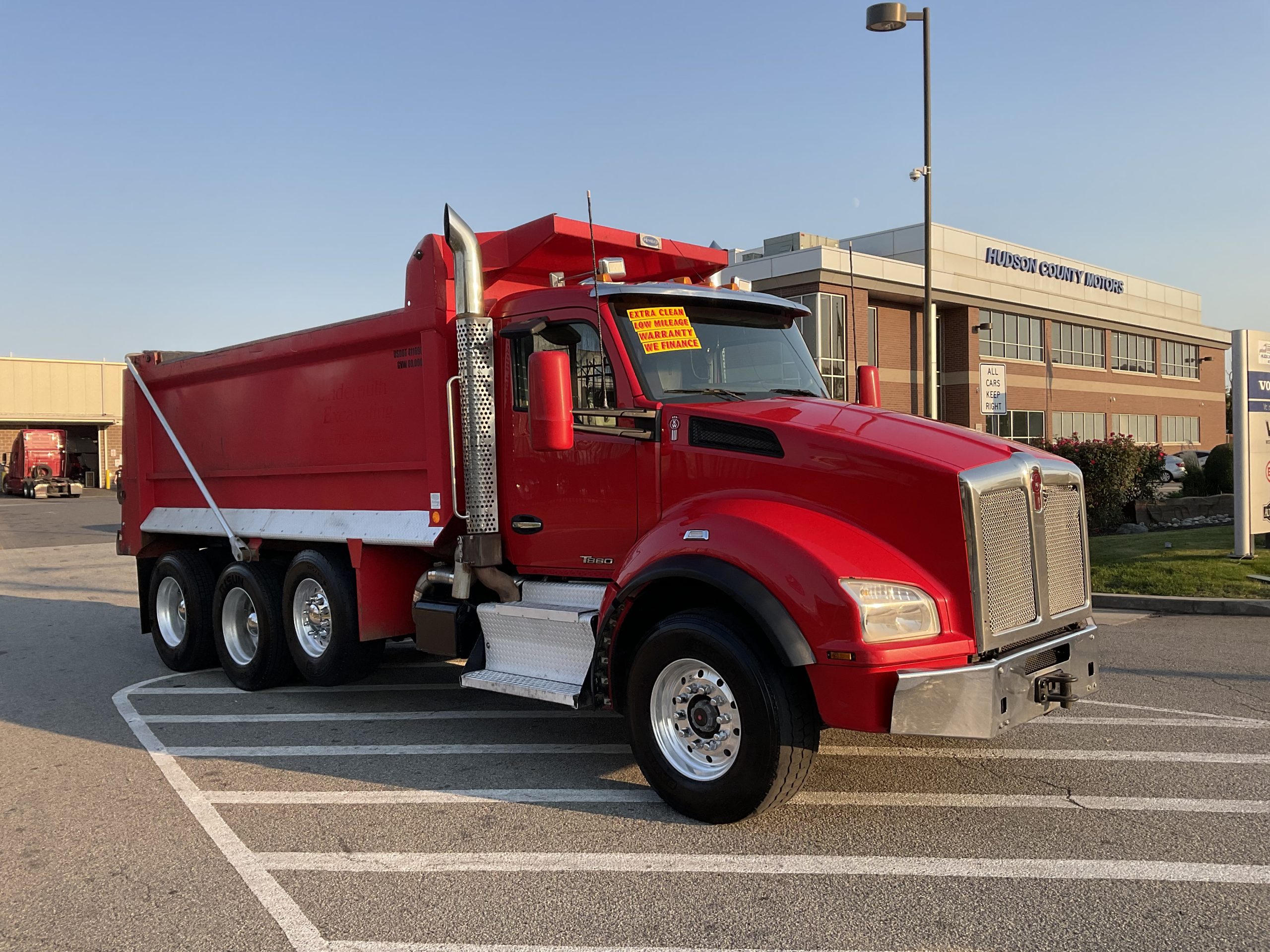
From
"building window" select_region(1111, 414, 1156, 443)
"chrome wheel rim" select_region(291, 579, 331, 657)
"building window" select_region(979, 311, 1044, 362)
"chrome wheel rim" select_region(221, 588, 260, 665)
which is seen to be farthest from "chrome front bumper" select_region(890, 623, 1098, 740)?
"building window" select_region(1111, 414, 1156, 443)

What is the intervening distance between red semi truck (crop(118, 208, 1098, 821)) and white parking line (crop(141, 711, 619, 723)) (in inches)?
14.0

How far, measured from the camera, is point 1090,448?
16.4m

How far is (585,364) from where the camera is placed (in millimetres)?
5664

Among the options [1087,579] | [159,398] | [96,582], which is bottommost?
[96,582]

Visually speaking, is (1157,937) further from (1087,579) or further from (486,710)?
(486,710)

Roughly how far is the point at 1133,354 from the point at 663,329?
170 ft

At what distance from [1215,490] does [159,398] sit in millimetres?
19230

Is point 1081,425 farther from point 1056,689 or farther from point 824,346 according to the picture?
point 1056,689

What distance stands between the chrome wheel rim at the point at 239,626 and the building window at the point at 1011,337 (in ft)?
118

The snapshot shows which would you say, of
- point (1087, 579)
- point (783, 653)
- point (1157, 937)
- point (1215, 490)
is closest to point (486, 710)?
point (783, 653)

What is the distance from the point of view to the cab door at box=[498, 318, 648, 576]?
553 centimetres

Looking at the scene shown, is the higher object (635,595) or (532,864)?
(635,595)

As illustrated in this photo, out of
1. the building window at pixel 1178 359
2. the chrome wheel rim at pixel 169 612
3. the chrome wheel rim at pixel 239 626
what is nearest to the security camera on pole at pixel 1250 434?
the chrome wheel rim at pixel 239 626

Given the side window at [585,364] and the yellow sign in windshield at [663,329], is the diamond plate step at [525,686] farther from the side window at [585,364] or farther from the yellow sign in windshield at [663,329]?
the yellow sign in windshield at [663,329]
